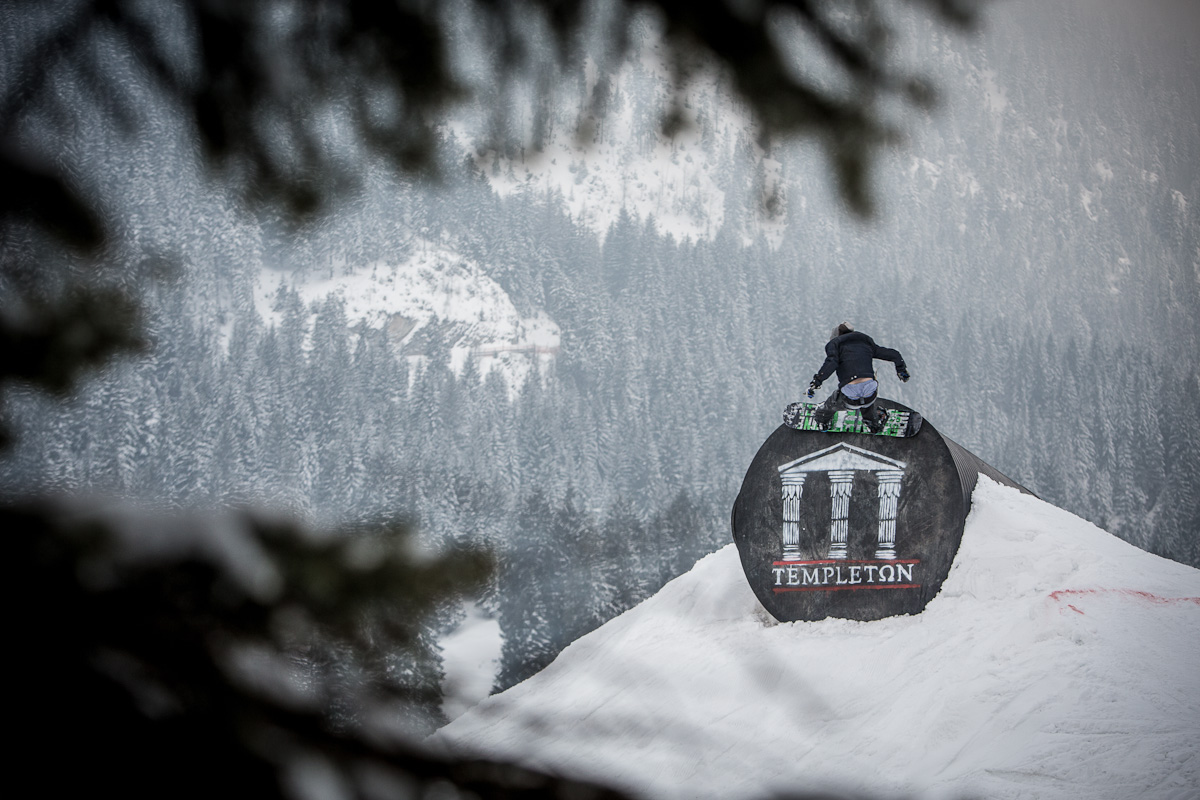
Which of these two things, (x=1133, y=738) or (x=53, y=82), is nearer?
(x=53, y=82)

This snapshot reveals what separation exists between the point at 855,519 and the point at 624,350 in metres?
62.7

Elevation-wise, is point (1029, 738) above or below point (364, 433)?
below

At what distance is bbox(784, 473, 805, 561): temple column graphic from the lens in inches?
379

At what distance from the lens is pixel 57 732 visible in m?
0.85

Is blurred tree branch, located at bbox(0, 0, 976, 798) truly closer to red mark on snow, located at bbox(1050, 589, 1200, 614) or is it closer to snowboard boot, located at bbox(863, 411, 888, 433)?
snowboard boot, located at bbox(863, 411, 888, 433)

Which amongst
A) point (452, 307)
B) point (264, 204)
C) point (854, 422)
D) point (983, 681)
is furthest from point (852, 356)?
point (452, 307)

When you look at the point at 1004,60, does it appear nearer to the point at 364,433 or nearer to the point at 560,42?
the point at 364,433

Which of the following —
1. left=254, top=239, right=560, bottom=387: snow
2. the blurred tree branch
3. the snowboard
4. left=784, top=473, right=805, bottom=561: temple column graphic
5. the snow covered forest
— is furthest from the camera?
left=254, top=239, right=560, bottom=387: snow

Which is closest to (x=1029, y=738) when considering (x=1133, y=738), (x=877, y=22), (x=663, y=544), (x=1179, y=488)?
(x=1133, y=738)

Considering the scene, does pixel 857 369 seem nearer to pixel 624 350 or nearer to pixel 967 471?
pixel 967 471

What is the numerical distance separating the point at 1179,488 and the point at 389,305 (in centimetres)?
7287

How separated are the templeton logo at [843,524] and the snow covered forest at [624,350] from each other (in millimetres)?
4953

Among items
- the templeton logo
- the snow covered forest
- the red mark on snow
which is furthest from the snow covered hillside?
the snow covered forest

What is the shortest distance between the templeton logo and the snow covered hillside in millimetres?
501
